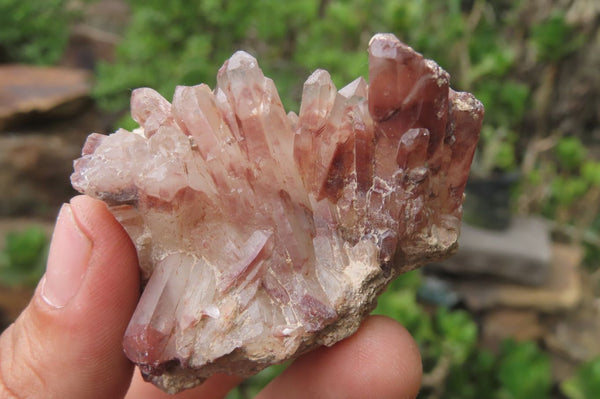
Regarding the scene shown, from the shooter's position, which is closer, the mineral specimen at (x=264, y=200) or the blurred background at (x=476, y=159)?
the mineral specimen at (x=264, y=200)

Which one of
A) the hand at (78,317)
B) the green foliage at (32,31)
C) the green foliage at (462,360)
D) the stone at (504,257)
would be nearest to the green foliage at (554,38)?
the stone at (504,257)

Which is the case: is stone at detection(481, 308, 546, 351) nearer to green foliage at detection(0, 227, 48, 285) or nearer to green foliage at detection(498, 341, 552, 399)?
green foliage at detection(498, 341, 552, 399)

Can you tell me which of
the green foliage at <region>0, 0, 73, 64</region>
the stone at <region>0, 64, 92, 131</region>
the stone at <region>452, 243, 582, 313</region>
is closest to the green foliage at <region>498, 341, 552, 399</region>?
the stone at <region>452, 243, 582, 313</region>

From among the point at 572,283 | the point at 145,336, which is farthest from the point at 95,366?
the point at 572,283

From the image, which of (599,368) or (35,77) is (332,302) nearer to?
(599,368)

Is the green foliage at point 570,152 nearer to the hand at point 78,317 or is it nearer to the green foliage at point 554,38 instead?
the green foliage at point 554,38

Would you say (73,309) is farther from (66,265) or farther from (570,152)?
(570,152)

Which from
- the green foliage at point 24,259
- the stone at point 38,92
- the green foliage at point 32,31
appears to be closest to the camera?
the green foliage at point 24,259
